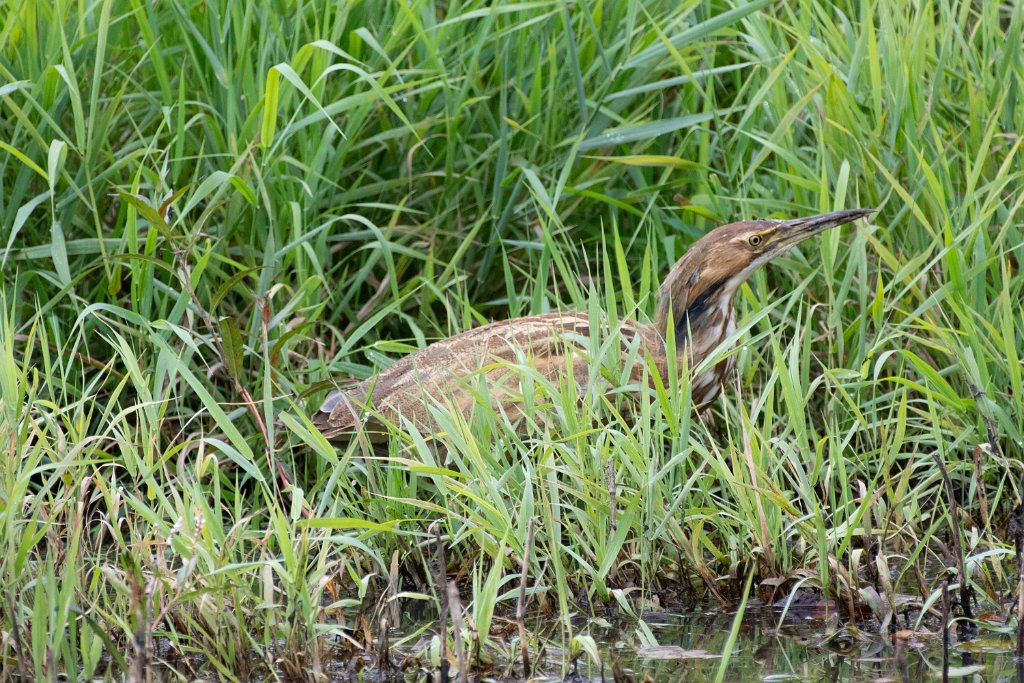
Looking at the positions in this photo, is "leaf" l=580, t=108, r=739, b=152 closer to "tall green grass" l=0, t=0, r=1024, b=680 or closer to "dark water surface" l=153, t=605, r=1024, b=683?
"tall green grass" l=0, t=0, r=1024, b=680

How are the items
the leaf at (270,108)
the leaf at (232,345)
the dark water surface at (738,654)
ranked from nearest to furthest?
the dark water surface at (738,654)
the leaf at (232,345)
the leaf at (270,108)

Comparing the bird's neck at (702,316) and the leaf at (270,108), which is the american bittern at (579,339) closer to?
the bird's neck at (702,316)

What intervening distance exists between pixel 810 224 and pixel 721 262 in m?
0.28

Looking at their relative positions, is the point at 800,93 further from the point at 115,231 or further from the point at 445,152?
the point at 115,231

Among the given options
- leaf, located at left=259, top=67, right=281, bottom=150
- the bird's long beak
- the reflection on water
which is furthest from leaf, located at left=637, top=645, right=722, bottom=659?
leaf, located at left=259, top=67, right=281, bottom=150

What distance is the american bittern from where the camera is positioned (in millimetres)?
3822

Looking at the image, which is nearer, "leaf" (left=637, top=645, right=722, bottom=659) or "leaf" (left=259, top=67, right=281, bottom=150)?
"leaf" (left=637, top=645, right=722, bottom=659)

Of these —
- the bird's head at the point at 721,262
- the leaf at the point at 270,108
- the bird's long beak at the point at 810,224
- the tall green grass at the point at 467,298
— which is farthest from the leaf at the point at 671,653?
the leaf at the point at 270,108

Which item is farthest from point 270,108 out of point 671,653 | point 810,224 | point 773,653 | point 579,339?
point 773,653

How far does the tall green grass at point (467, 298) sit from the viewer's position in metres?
3.18

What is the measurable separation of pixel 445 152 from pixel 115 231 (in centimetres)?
102

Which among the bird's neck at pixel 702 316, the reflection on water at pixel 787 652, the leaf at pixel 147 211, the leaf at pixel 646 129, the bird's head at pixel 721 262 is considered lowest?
the reflection on water at pixel 787 652

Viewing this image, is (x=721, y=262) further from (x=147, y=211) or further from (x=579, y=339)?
(x=147, y=211)

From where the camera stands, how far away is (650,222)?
14.7 feet
